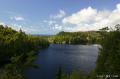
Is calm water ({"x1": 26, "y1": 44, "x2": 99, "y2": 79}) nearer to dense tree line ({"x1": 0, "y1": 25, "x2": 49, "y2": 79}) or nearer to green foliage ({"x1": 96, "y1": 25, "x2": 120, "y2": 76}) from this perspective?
dense tree line ({"x1": 0, "y1": 25, "x2": 49, "y2": 79})

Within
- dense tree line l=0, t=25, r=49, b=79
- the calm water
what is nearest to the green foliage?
dense tree line l=0, t=25, r=49, b=79

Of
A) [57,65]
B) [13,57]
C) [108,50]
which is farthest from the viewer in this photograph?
[57,65]

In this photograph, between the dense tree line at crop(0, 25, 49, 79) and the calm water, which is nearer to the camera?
the dense tree line at crop(0, 25, 49, 79)

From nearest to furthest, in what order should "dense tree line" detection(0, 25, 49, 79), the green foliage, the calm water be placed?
"dense tree line" detection(0, 25, 49, 79), the green foliage, the calm water

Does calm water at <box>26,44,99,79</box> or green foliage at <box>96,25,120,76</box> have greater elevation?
green foliage at <box>96,25,120,76</box>

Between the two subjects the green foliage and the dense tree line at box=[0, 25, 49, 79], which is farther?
the green foliage

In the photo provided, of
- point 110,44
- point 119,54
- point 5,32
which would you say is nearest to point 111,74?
point 119,54

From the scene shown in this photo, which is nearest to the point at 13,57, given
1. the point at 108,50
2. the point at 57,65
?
the point at 108,50

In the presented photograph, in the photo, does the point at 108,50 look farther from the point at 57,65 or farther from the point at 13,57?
the point at 57,65

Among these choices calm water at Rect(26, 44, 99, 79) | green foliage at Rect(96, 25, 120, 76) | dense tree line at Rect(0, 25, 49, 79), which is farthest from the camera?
calm water at Rect(26, 44, 99, 79)

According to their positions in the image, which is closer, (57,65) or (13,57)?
(13,57)

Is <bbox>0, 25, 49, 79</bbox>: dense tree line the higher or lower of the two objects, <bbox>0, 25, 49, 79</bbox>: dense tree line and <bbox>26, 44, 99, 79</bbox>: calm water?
the higher

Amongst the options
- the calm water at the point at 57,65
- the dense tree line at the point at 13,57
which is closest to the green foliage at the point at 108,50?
the dense tree line at the point at 13,57
